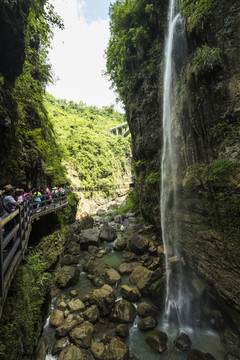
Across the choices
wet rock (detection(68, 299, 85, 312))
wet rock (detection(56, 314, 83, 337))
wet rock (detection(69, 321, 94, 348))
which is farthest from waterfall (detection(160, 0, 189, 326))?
wet rock (detection(56, 314, 83, 337))

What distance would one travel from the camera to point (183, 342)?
6.11m

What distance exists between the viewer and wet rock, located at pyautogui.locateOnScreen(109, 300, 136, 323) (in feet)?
23.4

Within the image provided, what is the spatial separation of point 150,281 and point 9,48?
13.2m

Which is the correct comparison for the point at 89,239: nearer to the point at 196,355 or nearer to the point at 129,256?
the point at 129,256

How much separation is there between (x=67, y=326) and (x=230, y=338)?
255 inches

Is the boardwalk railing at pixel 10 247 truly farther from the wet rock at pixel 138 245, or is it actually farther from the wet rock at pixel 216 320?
the wet rock at pixel 138 245

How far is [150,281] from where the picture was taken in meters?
8.99

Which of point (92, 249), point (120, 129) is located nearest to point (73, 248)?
point (92, 249)

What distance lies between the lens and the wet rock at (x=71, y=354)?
5520 millimetres

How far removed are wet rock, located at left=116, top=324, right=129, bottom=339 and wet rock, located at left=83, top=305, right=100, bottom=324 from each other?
111 cm

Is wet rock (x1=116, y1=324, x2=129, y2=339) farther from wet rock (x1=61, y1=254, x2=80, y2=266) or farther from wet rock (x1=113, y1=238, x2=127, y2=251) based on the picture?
wet rock (x1=113, y1=238, x2=127, y2=251)

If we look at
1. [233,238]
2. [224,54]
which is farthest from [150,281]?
[224,54]

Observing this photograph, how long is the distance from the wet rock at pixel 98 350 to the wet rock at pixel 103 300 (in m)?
1.29

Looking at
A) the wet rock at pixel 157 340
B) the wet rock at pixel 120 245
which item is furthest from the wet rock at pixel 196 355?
the wet rock at pixel 120 245
